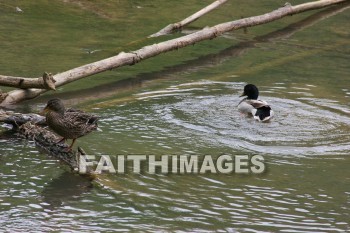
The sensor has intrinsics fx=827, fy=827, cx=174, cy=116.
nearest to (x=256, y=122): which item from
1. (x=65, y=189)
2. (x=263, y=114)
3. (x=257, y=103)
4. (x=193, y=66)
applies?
(x=263, y=114)

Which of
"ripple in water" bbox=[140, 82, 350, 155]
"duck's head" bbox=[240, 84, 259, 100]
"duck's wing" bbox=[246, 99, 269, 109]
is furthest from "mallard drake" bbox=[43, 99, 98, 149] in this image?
"duck's head" bbox=[240, 84, 259, 100]

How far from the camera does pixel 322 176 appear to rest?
29.8 feet

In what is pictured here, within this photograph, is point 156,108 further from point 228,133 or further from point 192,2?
point 192,2

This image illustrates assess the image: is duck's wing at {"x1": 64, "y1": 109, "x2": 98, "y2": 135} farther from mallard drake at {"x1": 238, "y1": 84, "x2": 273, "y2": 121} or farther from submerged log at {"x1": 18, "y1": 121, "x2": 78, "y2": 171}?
mallard drake at {"x1": 238, "y1": 84, "x2": 273, "y2": 121}

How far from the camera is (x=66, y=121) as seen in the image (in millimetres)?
8898

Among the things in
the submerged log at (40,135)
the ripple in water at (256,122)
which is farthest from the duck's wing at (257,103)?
the submerged log at (40,135)

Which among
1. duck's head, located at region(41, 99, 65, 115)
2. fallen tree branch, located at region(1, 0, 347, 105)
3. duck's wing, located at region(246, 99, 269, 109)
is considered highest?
fallen tree branch, located at region(1, 0, 347, 105)

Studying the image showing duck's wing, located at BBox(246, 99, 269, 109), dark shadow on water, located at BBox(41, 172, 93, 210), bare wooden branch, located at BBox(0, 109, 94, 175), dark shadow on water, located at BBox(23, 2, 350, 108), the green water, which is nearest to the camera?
the green water

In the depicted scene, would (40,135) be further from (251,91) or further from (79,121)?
(251,91)

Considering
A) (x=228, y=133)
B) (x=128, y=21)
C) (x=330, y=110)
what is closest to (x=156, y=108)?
(x=228, y=133)

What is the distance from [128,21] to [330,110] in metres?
6.74

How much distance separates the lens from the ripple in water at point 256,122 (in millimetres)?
10031

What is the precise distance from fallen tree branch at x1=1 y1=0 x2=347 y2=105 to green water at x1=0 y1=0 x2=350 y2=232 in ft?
0.77

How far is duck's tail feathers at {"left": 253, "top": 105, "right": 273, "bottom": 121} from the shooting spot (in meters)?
11.0
